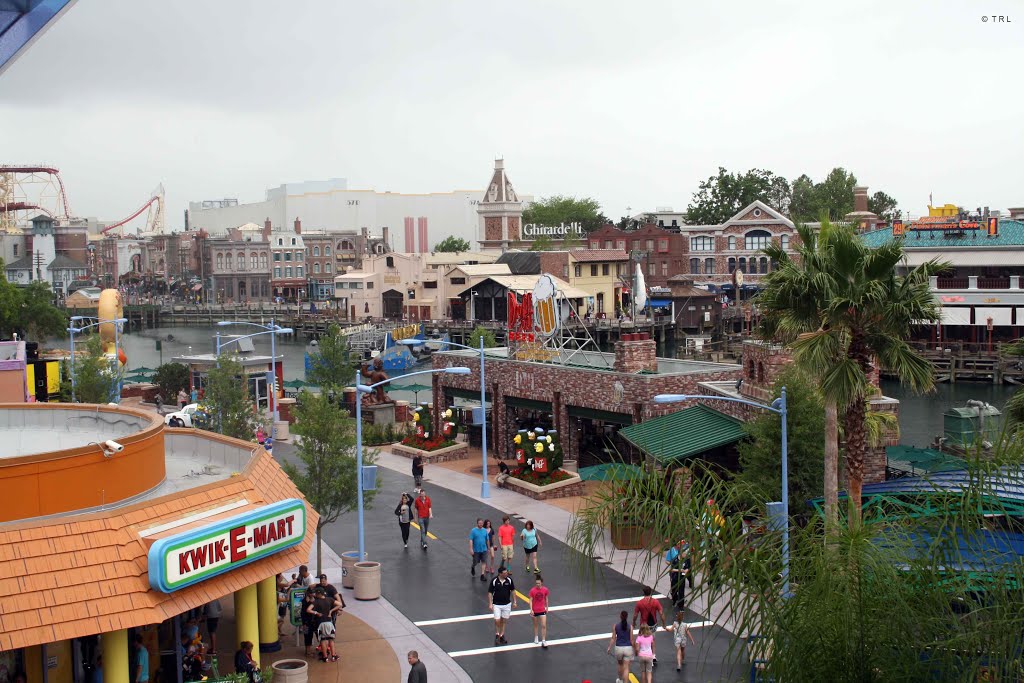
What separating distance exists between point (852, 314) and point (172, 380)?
2112 inches

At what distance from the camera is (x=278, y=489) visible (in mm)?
22250

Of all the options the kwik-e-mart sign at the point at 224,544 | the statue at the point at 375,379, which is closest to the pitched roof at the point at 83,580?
the kwik-e-mart sign at the point at 224,544

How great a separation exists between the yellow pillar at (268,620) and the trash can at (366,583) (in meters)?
3.85

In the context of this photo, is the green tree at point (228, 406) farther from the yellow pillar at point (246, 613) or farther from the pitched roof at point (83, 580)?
the pitched roof at point (83, 580)

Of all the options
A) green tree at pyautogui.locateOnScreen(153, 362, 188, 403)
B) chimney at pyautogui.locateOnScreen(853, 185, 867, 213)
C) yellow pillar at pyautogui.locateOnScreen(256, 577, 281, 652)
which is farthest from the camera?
chimney at pyautogui.locateOnScreen(853, 185, 867, 213)

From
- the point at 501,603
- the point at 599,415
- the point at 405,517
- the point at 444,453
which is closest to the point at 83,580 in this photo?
the point at 501,603

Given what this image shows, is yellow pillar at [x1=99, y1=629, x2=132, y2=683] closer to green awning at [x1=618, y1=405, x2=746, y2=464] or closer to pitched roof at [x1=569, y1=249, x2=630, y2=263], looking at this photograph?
green awning at [x1=618, y1=405, x2=746, y2=464]

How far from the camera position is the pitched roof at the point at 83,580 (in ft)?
52.2

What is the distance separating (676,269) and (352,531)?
10991 centimetres

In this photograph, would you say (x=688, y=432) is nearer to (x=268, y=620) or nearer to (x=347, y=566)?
(x=347, y=566)

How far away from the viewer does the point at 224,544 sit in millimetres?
18453

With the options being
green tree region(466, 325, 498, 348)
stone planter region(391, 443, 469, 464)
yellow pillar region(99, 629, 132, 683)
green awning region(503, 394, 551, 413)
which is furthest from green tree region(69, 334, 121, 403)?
yellow pillar region(99, 629, 132, 683)

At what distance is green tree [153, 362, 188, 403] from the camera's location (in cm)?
6756

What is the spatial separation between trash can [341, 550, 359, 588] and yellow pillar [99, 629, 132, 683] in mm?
10917
